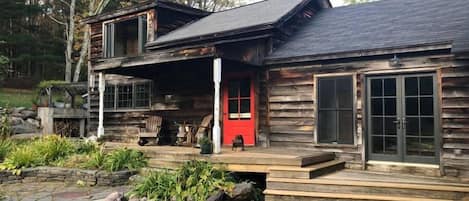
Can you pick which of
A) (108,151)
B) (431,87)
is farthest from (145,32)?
(431,87)

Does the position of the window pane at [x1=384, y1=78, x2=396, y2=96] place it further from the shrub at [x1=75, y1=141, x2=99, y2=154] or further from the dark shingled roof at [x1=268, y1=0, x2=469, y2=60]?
the shrub at [x1=75, y1=141, x2=99, y2=154]

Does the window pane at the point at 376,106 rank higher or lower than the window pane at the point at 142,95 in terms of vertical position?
lower

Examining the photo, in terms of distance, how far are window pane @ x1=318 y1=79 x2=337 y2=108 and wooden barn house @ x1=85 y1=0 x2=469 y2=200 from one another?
21 millimetres

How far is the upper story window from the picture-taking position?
11.8 m

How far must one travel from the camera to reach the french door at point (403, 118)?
6.61 metres

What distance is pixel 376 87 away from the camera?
7.17 metres

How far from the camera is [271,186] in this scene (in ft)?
19.5

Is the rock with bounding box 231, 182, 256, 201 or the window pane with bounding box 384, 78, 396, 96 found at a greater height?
the window pane with bounding box 384, 78, 396, 96

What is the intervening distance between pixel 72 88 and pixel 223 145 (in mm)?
9610

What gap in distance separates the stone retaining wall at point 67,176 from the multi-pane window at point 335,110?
156 inches

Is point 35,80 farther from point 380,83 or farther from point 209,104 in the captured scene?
point 380,83

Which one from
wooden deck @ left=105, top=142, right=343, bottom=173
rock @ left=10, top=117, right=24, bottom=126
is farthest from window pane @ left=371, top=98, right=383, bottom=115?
rock @ left=10, top=117, right=24, bottom=126

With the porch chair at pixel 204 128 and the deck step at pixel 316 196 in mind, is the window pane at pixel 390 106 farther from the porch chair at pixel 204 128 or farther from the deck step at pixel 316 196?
the porch chair at pixel 204 128

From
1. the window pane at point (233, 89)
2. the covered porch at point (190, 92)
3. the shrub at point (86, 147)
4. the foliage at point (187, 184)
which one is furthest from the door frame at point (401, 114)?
the shrub at point (86, 147)
